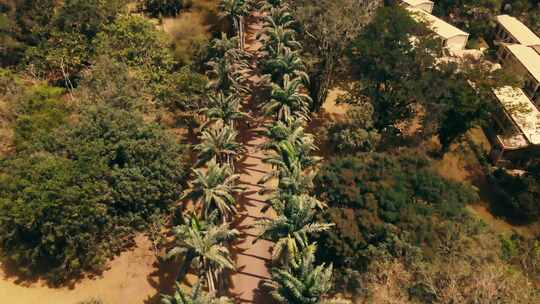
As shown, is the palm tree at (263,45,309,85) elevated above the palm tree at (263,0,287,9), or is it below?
below

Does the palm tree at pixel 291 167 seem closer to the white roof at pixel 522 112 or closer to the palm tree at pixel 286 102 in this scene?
the palm tree at pixel 286 102

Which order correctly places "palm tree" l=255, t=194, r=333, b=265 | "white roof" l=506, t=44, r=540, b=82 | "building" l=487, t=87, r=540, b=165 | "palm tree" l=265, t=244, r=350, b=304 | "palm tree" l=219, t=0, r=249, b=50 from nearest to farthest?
1. "palm tree" l=265, t=244, r=350, b=304
2. "palm tree" l=255, t=194, r=333, b=265
3. "building" l=487, t=87, r=540, b=165
4. "palm tree" l=219, t=0, r=249, b=50
5. "white roof" l=506, t=44, r=540, b=82

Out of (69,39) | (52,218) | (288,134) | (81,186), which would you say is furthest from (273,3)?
(52,218)

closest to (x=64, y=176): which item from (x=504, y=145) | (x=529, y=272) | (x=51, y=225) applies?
(x=51, y=225)

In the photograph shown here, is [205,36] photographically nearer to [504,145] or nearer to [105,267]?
[105,267]

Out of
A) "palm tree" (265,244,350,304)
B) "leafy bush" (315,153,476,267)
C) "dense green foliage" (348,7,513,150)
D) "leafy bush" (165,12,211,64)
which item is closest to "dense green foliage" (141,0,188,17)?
"leafy bush" (165,12,211,64)

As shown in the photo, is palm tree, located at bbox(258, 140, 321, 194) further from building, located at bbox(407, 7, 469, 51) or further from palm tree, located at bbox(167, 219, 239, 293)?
building, located at bbox(407, 7, 469, 51)
